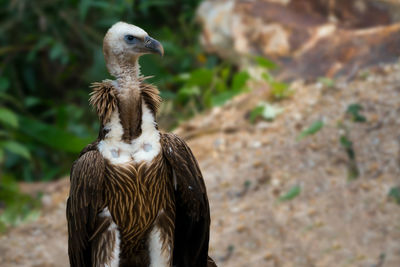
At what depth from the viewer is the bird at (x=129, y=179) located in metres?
2.77

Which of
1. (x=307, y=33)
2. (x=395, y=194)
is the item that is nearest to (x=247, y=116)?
(x=307, y=33)

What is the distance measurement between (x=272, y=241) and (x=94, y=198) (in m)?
1.78

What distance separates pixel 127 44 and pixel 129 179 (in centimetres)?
56

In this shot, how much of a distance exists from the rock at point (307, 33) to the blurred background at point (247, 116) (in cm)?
1

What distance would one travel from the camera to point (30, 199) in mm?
5215

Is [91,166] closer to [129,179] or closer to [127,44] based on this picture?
[129,179]

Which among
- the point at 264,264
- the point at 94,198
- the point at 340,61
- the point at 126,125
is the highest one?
the point at 340,61

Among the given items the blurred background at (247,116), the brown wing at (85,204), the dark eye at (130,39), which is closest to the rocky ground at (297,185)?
the blurred background at (247,116)

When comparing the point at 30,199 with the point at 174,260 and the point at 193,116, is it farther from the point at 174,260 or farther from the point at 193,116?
the point at 174,260

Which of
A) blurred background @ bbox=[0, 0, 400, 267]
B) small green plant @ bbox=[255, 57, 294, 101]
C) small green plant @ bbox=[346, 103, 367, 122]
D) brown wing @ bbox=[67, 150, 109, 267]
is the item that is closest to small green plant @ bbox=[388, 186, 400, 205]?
blurred background @ bbox=[0, 0, 400, 267]

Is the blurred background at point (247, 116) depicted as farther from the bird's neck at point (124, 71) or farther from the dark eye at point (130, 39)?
the dark eye at point (130, 39)

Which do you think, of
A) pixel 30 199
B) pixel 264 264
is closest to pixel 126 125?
pixel 264 264

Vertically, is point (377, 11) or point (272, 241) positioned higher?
point (377, 11)

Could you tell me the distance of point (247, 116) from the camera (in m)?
5.45
